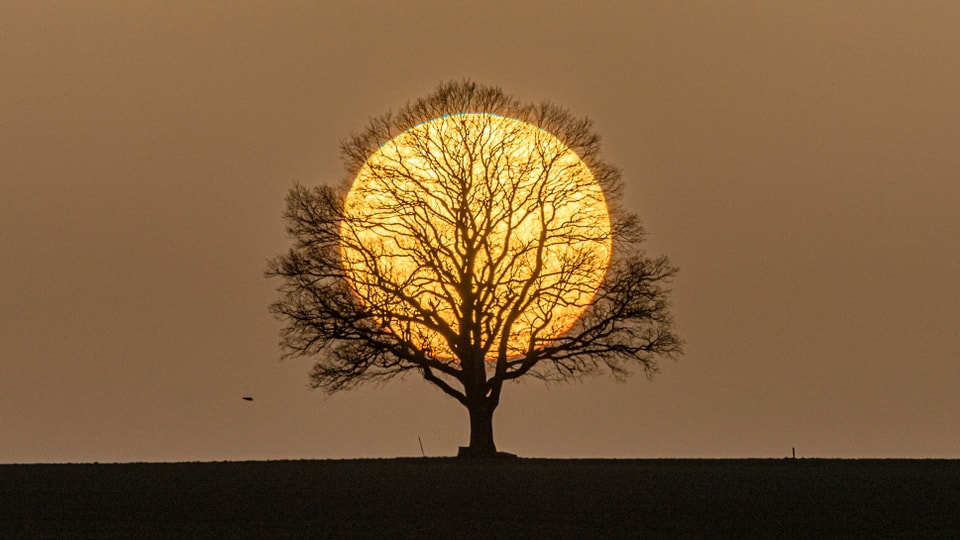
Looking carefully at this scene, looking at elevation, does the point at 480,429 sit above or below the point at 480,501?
above

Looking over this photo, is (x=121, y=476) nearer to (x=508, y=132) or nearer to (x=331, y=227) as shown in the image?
(x=331, y=227)

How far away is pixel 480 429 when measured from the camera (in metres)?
47.7

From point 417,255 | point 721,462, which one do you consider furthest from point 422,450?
point 721,462

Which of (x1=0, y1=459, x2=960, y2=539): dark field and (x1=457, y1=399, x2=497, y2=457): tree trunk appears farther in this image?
(x1=457, y1=399, x2=497, y2=457): tree trunk

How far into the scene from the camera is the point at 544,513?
2728 centimetres

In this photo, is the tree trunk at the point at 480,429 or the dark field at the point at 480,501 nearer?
the dark field at the point at 480,501

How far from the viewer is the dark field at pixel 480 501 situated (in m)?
25.1

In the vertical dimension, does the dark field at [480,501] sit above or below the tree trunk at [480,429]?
below

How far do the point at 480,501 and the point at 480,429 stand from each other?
18.5 metres

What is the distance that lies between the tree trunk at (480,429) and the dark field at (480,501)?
292 inches

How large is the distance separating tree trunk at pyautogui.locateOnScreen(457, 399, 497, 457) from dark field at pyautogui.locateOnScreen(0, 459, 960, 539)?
7.43 meters

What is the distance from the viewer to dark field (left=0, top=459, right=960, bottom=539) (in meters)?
25.1

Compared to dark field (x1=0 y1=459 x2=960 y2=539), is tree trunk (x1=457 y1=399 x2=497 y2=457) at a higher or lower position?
higher

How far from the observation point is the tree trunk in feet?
156
